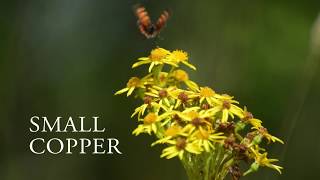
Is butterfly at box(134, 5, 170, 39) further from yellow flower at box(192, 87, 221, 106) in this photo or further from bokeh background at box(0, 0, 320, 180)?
bokeh background at box(0, 0, 320, 180)

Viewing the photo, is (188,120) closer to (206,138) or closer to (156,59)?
(206,138)

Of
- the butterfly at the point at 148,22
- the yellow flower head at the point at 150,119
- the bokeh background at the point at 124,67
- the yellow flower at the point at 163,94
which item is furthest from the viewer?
the bokeh background at the point at 124,67

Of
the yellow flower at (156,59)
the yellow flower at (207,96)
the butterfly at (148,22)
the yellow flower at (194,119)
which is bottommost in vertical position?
the yellow flower at (194,119)

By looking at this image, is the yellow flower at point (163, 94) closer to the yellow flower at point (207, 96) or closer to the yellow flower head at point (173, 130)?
the yellow flower at point (207, 96)

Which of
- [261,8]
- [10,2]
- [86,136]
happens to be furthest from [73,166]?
[261,8]

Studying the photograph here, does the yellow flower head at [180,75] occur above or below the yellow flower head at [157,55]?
below

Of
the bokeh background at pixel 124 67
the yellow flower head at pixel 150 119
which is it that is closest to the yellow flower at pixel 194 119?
the yellow flower head at pixel 150 119

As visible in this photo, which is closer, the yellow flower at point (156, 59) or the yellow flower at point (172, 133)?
the yellow flower at point (172, 133)

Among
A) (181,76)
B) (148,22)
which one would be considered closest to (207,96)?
(181,76)
